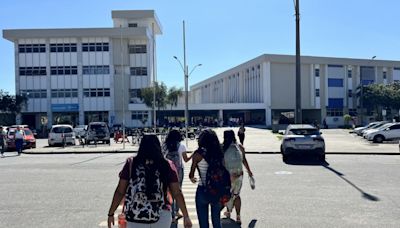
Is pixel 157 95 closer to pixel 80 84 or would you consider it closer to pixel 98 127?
pixel 80 84

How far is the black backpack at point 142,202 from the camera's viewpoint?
396 cm

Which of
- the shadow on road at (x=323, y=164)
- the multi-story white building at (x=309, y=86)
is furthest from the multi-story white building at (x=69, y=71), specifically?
the shadow on road at (x=323, y=164)

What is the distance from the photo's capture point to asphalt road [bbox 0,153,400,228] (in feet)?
24.6

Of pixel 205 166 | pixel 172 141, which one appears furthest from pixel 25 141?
pixel 205 166

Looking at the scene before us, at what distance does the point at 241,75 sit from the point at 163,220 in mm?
89272

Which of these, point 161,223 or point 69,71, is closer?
point 161,223

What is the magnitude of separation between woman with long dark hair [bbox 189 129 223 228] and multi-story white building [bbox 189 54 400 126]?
68139mm

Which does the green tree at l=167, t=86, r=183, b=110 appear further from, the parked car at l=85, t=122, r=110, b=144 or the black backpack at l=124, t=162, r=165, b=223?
the black backpack at l=124, t=162, r=165, b=223

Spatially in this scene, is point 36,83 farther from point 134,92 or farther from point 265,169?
point 265,169

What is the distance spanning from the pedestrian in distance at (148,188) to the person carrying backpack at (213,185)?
1.26 metres

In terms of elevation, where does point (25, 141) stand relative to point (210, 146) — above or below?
below

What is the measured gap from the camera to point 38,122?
65.6 m

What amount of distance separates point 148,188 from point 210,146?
5.78 feet

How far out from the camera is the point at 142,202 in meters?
3.98
